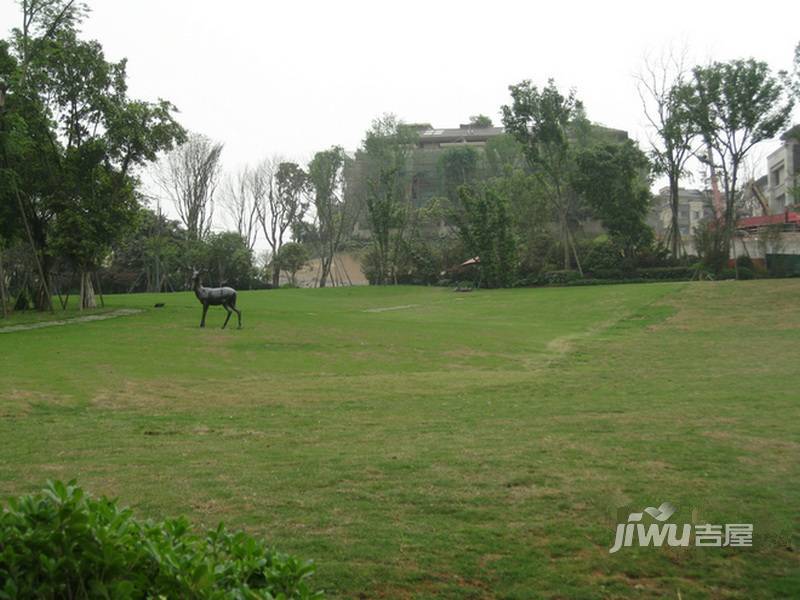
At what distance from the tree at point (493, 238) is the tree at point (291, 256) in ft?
59.7

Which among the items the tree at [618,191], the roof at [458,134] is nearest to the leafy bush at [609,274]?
the tree at [618,191]

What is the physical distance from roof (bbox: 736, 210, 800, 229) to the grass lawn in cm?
3615

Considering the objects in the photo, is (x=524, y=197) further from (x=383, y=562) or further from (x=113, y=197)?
(x=383, y=562)

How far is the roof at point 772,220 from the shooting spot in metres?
53.6

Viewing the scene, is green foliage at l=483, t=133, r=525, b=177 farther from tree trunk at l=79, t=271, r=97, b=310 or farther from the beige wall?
tree trunk at l=79, t=271, r=97, b=310

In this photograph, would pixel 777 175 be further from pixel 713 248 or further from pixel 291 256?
pixel 291 256

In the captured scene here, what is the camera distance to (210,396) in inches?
549

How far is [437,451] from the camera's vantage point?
841cm

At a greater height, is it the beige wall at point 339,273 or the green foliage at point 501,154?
the green foliage at point 501,154

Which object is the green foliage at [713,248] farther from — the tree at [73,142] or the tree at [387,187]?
the tree at [73,142]

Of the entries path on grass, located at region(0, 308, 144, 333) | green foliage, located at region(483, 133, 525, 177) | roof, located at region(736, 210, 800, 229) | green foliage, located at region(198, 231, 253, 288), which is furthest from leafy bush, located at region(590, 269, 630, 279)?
path on grass, located at region(0, 308, 144, 333)

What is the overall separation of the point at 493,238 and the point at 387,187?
13201 mm

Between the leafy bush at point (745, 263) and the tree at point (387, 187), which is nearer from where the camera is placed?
the leafy bush at point (745, 263)

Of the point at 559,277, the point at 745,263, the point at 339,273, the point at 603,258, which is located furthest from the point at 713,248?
the point at 339,273
